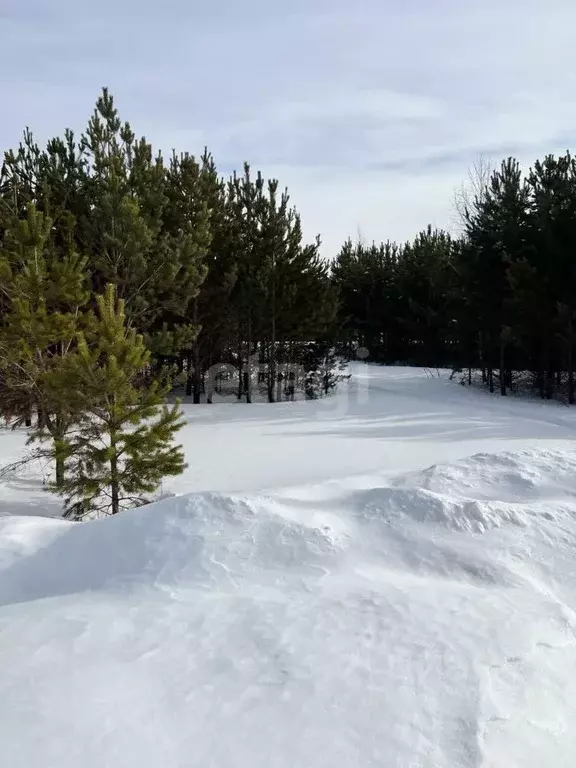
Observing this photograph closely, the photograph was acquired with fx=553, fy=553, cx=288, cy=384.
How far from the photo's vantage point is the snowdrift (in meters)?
3.14

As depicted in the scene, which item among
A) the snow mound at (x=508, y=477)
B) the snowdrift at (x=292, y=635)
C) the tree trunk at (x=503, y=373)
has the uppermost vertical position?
the tree trunk at (x=503, y=373)

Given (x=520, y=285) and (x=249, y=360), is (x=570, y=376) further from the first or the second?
(x=249, y=360)

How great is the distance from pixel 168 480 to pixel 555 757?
27.8 feet

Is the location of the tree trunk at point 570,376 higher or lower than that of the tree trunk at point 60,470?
higher

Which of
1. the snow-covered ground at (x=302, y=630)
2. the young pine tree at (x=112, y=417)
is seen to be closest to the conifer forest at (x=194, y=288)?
the young pine tree at (x=112, y=417)

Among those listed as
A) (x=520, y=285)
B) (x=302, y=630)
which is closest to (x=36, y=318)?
(x=302, y=630)

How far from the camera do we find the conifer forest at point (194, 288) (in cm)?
1015

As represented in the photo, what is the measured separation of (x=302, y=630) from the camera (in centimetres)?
415

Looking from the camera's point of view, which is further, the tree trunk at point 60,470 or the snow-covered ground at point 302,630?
the tree trunk at point 60,470

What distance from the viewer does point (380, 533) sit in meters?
6.15

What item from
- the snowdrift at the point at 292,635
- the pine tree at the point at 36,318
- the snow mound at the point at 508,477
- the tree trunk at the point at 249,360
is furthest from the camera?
the tree trunk at the point at 249,360

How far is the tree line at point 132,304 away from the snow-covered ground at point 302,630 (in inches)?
83.9

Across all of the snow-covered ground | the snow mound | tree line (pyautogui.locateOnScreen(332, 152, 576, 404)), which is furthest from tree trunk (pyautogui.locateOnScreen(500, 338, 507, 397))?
the snow-covered ground

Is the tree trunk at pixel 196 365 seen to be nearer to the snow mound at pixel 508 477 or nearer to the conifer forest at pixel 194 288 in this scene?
the conifer forest at pixel 194 288
